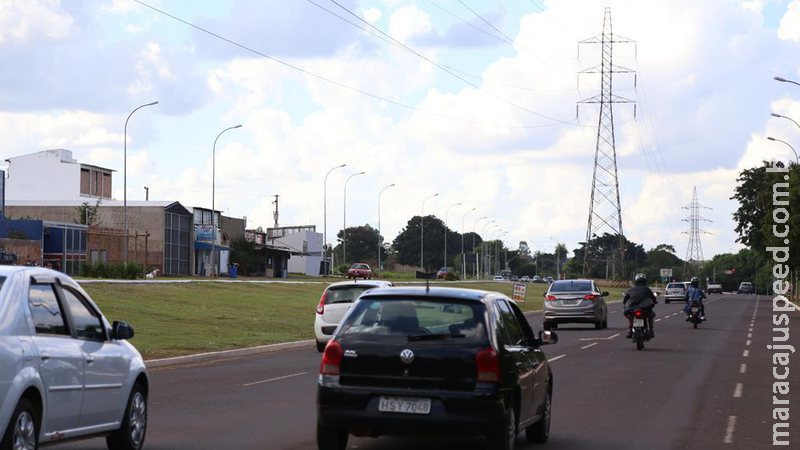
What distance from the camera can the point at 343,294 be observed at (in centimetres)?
2800

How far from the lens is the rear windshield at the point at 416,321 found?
34.4 feet

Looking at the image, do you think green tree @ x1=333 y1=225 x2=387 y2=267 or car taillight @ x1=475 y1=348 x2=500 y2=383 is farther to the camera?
green tree @ x1=333 y1=225 x2=387 y2=267

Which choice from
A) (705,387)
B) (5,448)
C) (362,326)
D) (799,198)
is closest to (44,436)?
(5,448)

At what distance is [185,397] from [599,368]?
350 inches

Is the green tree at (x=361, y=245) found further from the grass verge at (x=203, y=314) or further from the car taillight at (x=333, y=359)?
the car taillight at (x=333, y=359)

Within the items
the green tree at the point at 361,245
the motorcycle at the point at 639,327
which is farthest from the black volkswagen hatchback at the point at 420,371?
the green tree at the point at 361,245

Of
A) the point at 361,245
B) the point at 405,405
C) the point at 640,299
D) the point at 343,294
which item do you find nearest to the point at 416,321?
the point at 405,405

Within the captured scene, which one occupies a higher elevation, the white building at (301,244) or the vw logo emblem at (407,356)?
the white building at (301,244)

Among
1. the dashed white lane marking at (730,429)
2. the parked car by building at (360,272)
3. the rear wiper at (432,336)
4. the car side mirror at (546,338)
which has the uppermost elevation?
the parked car by building at (360,272)

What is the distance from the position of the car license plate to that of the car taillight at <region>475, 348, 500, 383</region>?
50 cm

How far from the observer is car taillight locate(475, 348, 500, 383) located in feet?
33.6

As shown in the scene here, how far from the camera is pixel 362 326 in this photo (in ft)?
35.2

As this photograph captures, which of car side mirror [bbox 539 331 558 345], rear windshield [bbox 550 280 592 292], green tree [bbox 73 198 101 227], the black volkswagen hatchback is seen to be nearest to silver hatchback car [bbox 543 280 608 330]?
rear windshield [bbox 550 280 592 292]

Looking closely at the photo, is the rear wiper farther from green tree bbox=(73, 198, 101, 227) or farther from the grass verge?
green tree bbox=(73, 198, 101, 227)
